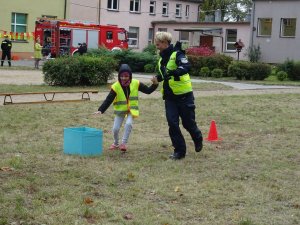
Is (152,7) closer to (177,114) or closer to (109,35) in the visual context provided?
(109,35)

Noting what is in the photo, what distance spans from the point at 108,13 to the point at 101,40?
30.2 ft

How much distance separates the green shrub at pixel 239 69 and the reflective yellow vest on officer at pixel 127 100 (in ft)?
64.9

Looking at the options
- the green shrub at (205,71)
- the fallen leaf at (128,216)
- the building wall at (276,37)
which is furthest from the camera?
the building wall at (276,37)

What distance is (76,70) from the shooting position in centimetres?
1941

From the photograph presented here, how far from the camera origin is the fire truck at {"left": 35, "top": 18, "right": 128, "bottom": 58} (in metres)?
36.4

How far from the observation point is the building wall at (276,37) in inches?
1574

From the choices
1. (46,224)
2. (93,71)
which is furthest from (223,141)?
(93,71)

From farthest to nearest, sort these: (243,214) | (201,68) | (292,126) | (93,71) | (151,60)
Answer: (151,60), (201,68), (93,71), (292,126), (243,214)

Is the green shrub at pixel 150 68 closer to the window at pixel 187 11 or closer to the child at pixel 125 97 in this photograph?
the child at pixel 125 97

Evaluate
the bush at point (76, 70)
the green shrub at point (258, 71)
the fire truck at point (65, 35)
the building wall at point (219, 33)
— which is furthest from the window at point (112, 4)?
the bush at point (76, 70)

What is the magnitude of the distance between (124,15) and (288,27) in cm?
1441

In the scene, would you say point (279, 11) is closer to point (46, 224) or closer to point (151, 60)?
point (151, 60)

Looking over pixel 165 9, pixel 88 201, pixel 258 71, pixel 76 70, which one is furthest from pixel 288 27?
pixel 88 201

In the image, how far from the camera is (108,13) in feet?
157
